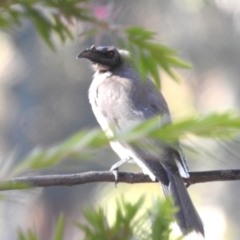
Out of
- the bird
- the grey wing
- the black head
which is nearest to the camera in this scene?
the bird

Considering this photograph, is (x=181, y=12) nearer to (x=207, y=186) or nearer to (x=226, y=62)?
(x=226, y=62)

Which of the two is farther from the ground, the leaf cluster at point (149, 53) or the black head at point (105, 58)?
the leaf cluster at point (149, 53)

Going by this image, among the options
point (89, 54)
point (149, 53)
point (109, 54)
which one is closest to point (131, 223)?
point (149, 53)

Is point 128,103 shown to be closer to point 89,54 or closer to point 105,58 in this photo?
point 89,54

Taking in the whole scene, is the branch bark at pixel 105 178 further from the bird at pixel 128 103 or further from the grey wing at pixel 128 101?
the grey wing at pixel 128 101

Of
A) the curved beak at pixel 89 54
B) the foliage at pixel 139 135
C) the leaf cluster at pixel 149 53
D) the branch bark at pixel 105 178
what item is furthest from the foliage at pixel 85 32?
the curved beak at pixel 89 54

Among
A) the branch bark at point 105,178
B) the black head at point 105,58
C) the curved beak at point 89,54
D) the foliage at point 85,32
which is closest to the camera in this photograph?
the foliage at point 85,32

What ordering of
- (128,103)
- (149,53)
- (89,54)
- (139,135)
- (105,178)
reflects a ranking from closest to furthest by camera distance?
(139,135) < (149,53) < (105,178) < (128,103) < (89,54)

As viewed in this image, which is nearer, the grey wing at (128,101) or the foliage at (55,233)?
the foliage at (55,233)

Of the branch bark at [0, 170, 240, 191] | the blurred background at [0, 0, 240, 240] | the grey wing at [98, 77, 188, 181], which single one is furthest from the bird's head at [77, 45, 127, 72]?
the blurred background at [0, 0, 240, 240]

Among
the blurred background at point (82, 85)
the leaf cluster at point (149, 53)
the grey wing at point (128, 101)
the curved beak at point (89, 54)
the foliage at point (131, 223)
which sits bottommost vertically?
the blurred background at point (82, 85)

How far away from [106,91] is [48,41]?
3.68 metres

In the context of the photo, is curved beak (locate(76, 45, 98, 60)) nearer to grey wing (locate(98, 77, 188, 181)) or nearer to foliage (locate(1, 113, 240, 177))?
grey wing (locate(98, 77, 188, 181))

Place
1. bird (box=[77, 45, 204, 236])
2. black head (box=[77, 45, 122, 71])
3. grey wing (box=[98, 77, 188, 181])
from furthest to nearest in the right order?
black head (box=[77, 45, 122, 71]) → grey wing (box=[98, 77, 188, 181]) → bird (box=[77, 45, 204, 236])
